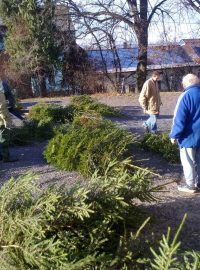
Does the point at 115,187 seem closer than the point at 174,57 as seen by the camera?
Yes

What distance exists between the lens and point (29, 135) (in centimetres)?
1023

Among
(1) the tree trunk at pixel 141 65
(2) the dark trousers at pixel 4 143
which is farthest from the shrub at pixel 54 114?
(1) the tree trunk at pixel 141 65

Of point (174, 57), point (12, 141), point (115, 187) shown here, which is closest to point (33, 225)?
point (115, 187)

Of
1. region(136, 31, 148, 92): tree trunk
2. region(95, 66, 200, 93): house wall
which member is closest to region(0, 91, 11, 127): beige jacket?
region(136, 31, 148, 92): tree trunk

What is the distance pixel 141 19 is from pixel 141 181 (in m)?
22.7

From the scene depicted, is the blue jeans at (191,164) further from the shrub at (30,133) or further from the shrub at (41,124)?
the shrub at (30,133)

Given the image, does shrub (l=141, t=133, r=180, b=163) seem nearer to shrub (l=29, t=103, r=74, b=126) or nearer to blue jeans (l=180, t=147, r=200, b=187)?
blue jeans (l=180, t=147, r=200, b=187)

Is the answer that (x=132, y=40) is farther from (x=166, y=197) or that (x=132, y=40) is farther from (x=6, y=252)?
(x=6, y=252)

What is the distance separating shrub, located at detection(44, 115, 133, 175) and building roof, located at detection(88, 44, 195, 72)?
20544 mm

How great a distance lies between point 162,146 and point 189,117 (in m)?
2.25

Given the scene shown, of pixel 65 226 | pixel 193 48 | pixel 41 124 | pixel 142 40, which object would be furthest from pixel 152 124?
pixel 193 48

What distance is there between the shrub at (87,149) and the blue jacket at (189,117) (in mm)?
1220

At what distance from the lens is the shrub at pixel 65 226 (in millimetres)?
3062

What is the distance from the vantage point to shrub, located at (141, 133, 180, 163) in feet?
25.6
